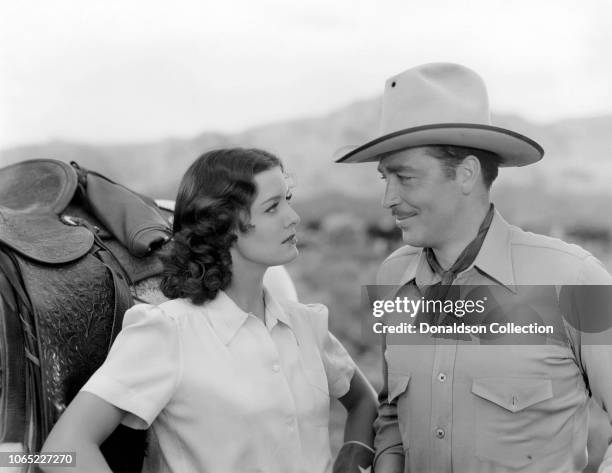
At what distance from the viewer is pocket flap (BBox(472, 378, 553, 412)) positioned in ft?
6.58

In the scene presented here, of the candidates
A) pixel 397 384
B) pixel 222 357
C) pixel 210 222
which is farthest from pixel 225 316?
pixel 397 384

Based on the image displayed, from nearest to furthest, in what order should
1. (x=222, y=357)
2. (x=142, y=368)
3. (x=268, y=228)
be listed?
(x=142, y=368) < (x=222, y=357) < (x=268, y=228)

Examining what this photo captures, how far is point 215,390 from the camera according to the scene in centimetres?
182

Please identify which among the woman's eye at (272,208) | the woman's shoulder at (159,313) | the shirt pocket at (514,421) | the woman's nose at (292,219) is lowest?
the shirt pocket at (514,421)

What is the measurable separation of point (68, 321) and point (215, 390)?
461 mm

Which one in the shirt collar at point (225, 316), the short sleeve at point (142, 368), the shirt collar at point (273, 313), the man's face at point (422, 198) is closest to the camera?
the short sleeve at point (142, 368)

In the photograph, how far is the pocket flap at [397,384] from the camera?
7.11 feet

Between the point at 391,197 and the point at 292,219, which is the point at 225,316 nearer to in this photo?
the point at 292,219

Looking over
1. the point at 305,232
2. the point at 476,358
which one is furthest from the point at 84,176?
the point at 305,232

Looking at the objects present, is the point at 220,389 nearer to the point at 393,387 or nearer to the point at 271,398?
the point at 271,398

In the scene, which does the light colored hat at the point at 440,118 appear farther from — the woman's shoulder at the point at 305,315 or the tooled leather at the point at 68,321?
the tooled leather at the point at 68,321

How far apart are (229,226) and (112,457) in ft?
2.17

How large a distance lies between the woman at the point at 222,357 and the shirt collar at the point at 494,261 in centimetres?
35

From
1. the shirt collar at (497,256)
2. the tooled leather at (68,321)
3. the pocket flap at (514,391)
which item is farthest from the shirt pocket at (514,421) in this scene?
the tooled leather at (68,321)
